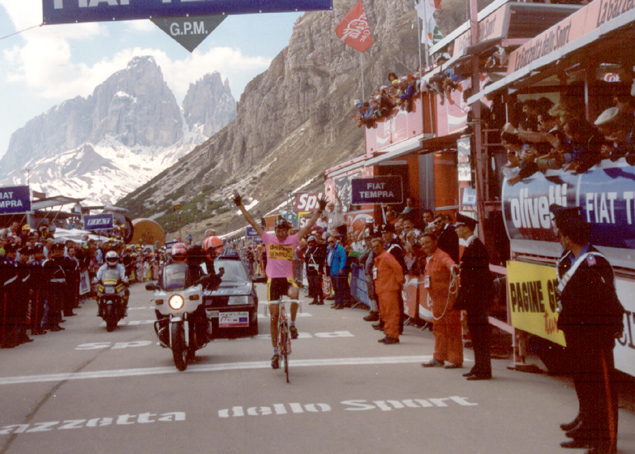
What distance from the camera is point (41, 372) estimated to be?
973 centimetres

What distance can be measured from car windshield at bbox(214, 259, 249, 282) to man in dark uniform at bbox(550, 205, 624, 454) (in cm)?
891

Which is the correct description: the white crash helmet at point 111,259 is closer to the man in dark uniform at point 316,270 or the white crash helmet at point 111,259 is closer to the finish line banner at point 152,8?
the man in dark uniform at point 316,270

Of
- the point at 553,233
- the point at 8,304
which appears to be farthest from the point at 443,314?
the point at 8,304

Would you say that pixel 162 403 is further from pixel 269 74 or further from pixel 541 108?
pixel 269 74

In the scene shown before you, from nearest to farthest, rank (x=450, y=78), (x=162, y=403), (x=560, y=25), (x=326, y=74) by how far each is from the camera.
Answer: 1. (x=162, y=403)
2. (x=560, y=25)
3. (x=450, y=78)
4. (x=326, y=74)

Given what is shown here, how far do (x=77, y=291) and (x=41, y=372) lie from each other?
13.3 metres

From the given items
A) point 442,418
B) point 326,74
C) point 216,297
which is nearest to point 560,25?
point 442,418

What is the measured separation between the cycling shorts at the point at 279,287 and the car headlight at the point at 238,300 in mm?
3679

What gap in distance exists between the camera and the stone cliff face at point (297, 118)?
95.9 m

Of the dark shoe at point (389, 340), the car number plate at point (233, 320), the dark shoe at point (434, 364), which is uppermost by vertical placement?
the car number plate at point (233, 320)

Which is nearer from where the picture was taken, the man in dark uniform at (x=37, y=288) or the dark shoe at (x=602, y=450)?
the dark shoe at (x=602, y=450)

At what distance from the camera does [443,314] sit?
898cm

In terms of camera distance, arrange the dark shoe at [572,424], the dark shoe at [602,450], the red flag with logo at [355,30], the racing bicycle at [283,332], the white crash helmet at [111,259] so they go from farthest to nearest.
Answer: the red flag with logo at [355,30], the white crash helmet at [111,259], the racing bicycle at [283,332], the dark shoe at [572,424], the dark shoe at [602,450]

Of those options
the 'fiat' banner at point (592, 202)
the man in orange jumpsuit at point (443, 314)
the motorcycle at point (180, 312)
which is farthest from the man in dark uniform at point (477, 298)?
the motorcycle at point (180, 312)
